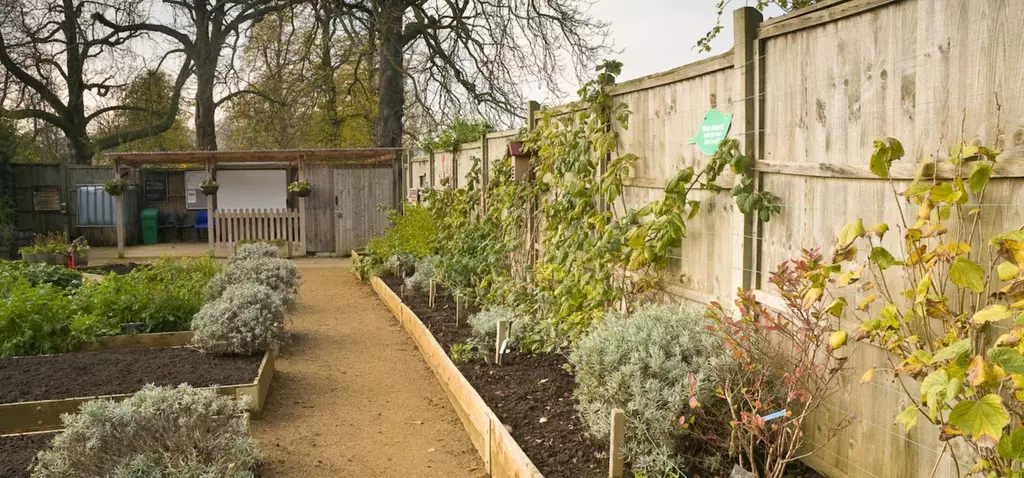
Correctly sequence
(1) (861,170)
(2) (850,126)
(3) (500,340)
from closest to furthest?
(1) (861,170) < (2) (850,126) < (3) (500,340)

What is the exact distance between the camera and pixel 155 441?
12.8 ft

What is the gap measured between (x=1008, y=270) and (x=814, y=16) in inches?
59.5

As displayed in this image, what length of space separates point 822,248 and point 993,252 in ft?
2.69

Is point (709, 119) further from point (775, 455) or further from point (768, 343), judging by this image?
point (775, 455)

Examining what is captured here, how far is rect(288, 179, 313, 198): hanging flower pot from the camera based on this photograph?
1609 centimetres

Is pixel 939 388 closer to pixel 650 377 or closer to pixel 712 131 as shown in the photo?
pixel 650 377

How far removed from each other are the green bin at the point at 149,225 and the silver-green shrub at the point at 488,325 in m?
16.8

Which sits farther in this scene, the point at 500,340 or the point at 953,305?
the point at 500,340

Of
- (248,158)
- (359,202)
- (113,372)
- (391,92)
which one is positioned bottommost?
(113,372)

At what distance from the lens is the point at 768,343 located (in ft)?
12.1

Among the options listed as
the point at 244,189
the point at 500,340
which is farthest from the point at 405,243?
the point at 244,189

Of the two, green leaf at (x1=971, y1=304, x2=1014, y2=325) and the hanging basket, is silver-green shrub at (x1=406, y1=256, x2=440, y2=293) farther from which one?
the hanging basket

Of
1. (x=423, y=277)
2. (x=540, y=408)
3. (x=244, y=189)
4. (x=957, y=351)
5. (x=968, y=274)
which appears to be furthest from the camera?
(x=244, y=189)

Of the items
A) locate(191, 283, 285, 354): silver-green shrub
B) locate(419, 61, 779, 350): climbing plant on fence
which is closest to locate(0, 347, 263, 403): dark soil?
locate(191, 283, 285, 354): silver-green shrub
